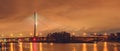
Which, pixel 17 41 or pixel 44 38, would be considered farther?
pixel 44 38

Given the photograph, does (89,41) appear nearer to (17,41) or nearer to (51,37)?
(51,37)

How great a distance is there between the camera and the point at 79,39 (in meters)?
185

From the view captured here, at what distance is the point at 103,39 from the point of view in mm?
178875

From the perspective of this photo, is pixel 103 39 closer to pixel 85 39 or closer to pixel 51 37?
pixel 85 39

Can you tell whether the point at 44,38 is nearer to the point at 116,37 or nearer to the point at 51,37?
the point at 51,37

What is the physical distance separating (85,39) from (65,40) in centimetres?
1447

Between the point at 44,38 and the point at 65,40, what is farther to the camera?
the point at 44,38

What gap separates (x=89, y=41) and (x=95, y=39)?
205 inches

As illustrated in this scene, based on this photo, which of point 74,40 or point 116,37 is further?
point 74,40

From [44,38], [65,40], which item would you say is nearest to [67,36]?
[65,40]

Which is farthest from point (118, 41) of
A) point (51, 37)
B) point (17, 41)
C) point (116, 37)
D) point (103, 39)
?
point (17, 41)

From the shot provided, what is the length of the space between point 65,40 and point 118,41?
23243mm

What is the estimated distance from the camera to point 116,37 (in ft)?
545

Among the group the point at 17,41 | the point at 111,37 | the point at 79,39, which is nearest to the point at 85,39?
the point at 79,39
